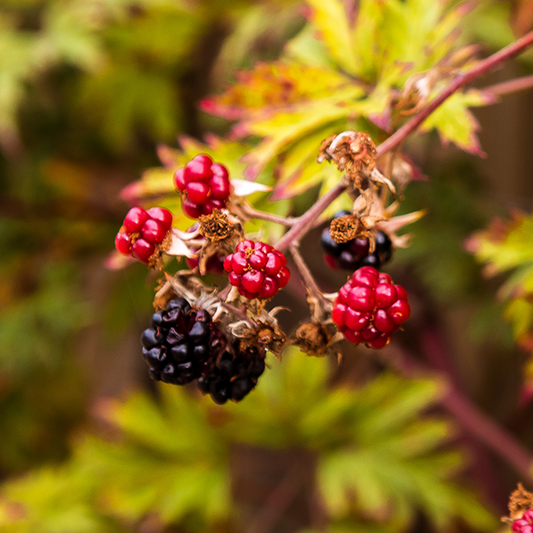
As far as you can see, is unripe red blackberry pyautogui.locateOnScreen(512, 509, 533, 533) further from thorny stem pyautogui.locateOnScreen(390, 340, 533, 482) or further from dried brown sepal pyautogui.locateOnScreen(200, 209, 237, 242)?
thorny stem pyautogui.locateOnScreen(390, 340, 533, 482)

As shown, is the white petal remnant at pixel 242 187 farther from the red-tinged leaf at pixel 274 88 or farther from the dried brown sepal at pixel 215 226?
the red-tinged leaf at pixel 274 88

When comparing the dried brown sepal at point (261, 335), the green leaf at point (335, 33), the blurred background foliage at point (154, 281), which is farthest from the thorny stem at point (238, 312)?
the green leaf at point (335, 33)

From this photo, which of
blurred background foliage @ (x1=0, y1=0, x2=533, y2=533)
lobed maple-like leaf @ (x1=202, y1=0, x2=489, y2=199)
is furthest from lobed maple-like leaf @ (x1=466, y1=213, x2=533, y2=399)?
lobed maple-like leaf @ (x1=202, y1=0, x2=489, y2=199)

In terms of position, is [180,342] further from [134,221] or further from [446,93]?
[446,93]

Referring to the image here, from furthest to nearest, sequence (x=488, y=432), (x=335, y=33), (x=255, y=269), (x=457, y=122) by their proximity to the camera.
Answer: (x=488, y=432) → (x=335, y=33) → (x=457, y=122) → (x=255, y=269)

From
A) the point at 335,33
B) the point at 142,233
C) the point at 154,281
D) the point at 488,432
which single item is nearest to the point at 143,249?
the point at 142,233

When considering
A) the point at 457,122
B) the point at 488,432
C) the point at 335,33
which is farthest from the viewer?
the point at 488,432
